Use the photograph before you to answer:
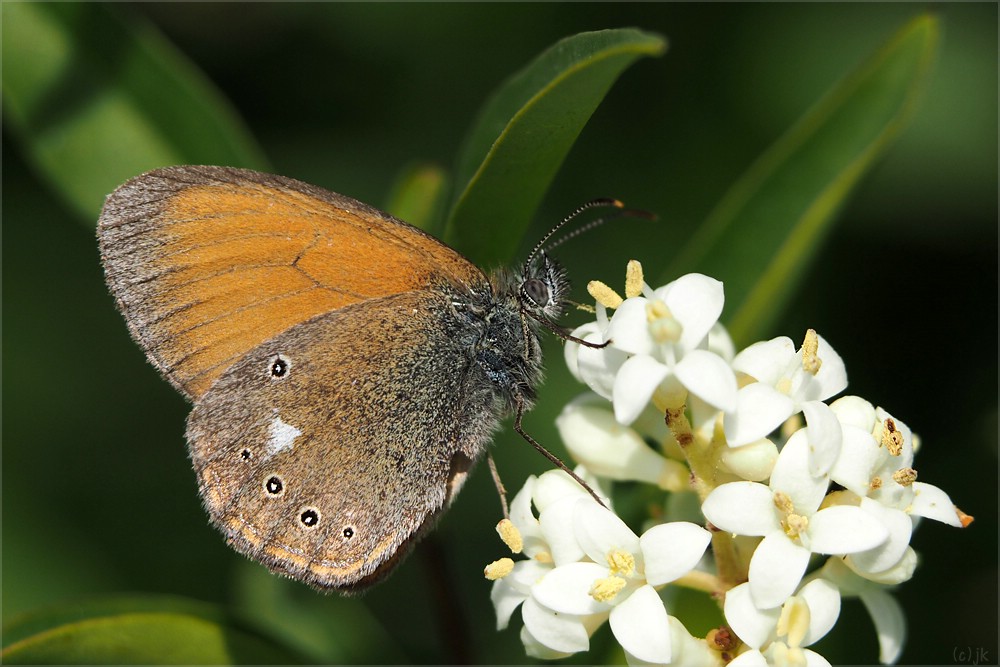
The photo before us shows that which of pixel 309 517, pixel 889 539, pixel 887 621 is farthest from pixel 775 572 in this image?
pixel 309 517

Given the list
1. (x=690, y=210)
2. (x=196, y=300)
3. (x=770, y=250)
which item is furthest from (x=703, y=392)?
(x=690, y=210)

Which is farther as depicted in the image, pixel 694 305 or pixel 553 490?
pixel 553 490

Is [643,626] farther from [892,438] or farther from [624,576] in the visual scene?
[892,438]

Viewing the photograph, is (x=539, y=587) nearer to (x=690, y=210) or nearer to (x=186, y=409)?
(x=690, y=210)

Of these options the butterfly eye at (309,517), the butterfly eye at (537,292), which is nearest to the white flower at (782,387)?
the butterfly eye at (537,292)

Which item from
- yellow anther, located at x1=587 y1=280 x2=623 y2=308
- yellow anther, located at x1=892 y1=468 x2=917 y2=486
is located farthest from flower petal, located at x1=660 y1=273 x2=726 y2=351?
yellow anther, located at x1=892 y1=468 x2=917 y2=486

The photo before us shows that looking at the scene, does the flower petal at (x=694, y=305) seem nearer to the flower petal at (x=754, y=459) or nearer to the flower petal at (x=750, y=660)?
the flower petal at (x=754, y=459)
